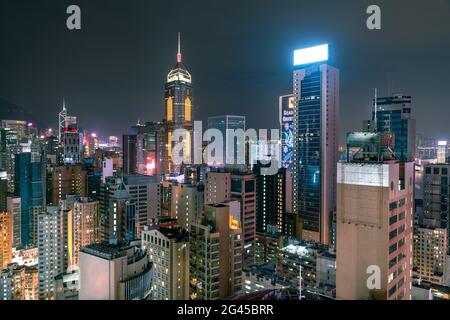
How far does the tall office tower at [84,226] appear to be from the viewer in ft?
43.0

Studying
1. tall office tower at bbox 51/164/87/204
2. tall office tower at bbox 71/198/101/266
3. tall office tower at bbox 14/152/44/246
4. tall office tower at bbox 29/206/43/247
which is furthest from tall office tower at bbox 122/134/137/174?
tall office tower at bbox 71/198/101/266

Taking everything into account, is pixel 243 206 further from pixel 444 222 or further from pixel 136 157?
pixel 136 157

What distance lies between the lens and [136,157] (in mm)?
26188

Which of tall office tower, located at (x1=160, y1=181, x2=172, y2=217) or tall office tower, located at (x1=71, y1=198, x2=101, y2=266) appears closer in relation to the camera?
tall office tower, located at (x1=71, y1=198, x2=101, y2=266)

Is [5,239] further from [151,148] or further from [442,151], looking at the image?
[442,151]

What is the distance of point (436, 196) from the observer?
12914mm

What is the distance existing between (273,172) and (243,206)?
157 inches

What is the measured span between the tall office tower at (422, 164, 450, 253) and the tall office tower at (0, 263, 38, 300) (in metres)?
13.3

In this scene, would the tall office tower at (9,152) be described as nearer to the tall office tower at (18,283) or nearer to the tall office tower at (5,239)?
the tall office tower at (5,239)

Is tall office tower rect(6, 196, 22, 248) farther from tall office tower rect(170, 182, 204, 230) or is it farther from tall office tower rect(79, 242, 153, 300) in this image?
tall office tower rect(79, 242, 153, 300)

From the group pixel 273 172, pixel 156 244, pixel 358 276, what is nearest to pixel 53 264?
pixel 156 244

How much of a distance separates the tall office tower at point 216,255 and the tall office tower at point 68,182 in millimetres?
12536

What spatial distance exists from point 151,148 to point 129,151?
1677 mm

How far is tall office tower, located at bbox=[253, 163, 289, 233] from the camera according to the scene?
54.7ft
